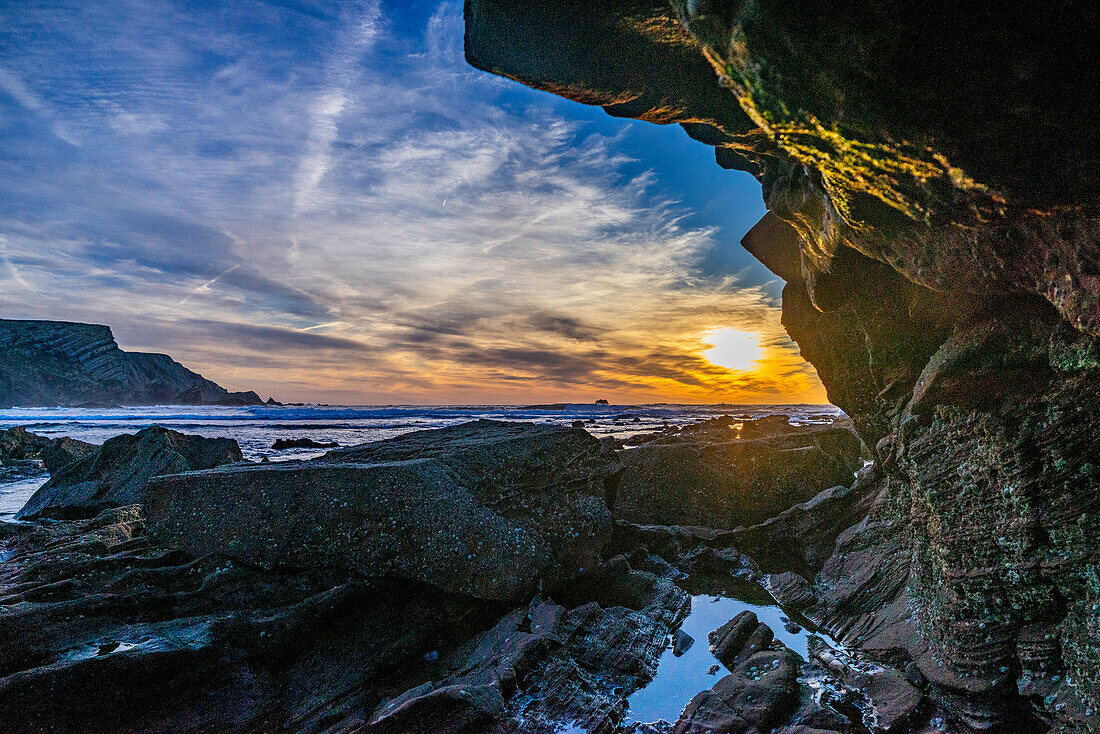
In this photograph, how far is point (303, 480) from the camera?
19.0 ft

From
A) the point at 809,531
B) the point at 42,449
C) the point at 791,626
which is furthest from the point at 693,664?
the point at 42,449

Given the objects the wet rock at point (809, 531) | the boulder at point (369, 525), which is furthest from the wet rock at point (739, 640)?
the wet rock at point (809, 531)

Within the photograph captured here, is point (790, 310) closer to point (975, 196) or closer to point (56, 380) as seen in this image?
point (975, 196)

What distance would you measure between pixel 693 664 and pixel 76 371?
109m

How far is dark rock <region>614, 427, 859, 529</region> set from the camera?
33.5 ft

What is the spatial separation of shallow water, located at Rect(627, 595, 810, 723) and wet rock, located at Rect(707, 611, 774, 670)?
115mm

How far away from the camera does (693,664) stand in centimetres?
506

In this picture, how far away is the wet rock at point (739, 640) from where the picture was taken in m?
5.07

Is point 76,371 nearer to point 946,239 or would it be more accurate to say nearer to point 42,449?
point 42,449

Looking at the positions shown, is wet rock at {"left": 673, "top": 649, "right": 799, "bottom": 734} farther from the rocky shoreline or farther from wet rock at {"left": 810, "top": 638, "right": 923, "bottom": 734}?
wet rock at {"left": 810, "top": 638, "right": 923, "bottom": 734}

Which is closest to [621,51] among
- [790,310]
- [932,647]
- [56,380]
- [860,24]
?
[860,24]

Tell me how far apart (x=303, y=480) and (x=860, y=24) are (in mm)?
6629

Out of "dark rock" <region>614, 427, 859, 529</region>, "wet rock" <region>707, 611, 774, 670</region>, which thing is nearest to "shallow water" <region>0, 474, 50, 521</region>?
"dark rock" <region>614, 427, 859, 529</region>

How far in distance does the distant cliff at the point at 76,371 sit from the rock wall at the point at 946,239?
100 m
